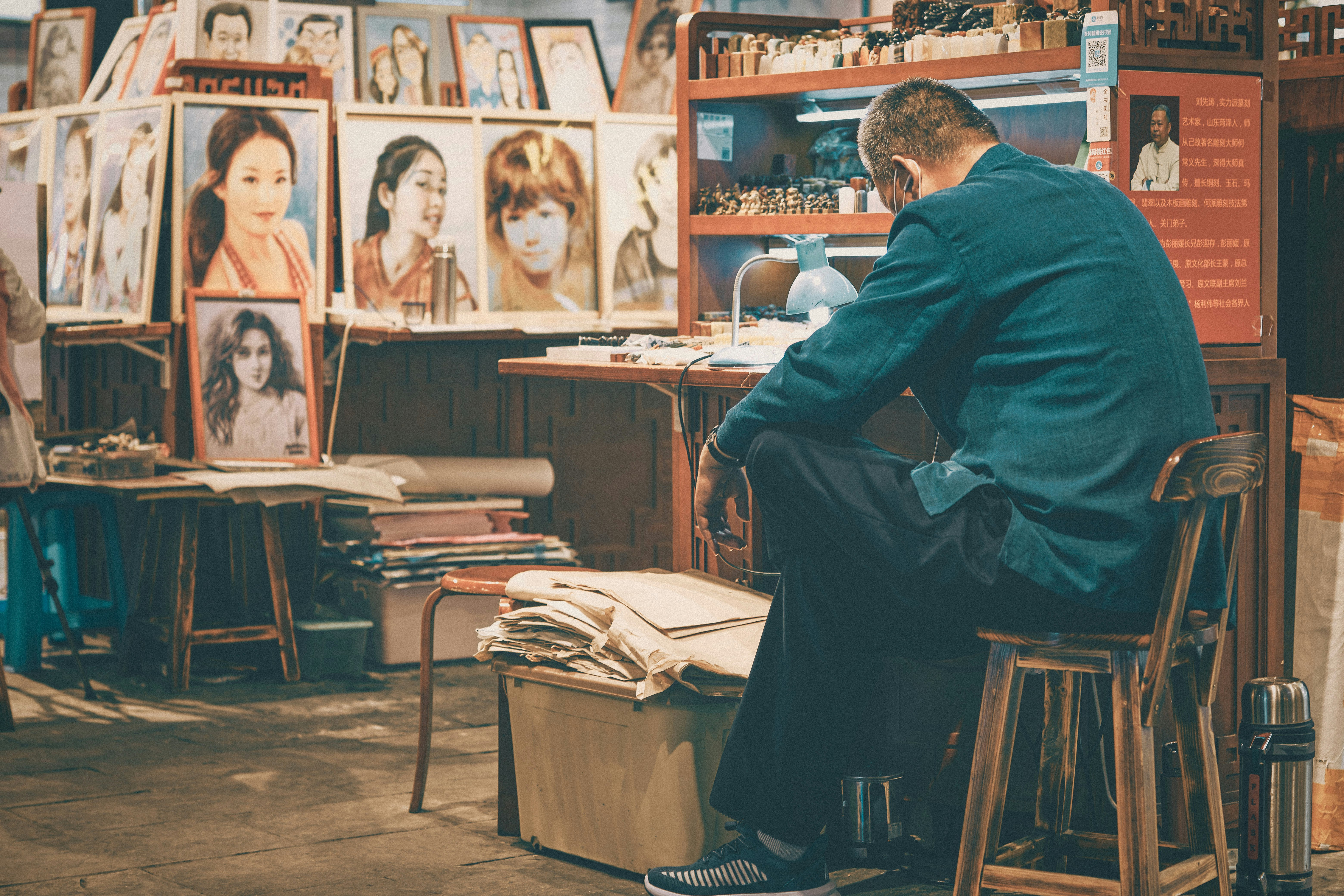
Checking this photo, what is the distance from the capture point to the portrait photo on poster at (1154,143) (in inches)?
141

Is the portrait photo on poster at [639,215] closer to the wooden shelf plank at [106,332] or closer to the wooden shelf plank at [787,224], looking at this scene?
the wooden shelf plank at [787,224]

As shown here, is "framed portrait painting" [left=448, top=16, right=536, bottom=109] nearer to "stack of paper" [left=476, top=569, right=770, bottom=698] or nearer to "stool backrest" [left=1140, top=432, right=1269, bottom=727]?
"stack of paper" [left=476, top=569, right=770, bottom=698]

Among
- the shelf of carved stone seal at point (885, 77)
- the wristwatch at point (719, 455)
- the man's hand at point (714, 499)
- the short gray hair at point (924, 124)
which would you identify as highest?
the shelf of carved stone seal at point (885, 77)

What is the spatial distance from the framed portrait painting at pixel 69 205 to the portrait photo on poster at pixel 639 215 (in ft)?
6.49

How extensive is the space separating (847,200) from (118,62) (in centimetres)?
364

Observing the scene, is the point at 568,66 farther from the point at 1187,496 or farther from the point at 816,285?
the point at 1187,496

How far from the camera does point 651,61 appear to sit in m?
7.23

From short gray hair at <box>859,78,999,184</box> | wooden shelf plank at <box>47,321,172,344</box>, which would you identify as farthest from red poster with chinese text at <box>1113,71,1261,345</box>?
wooden shelf plank at <box>47,321,172,344</box>

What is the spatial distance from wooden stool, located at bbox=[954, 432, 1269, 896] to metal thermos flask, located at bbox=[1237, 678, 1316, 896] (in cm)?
25

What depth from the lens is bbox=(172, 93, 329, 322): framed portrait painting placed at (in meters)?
5.75

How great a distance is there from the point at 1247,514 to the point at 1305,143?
0.97m

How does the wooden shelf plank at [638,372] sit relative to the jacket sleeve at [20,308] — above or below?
below

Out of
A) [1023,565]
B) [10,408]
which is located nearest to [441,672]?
[10,408]

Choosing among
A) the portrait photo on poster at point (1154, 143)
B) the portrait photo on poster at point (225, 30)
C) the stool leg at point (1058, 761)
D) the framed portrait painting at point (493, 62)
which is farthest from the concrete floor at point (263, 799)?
the framed portrait painting at point (493, 62)
